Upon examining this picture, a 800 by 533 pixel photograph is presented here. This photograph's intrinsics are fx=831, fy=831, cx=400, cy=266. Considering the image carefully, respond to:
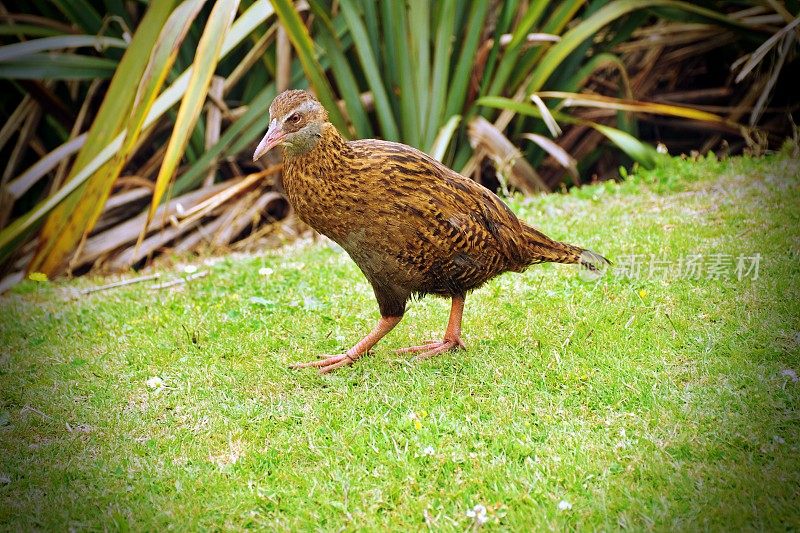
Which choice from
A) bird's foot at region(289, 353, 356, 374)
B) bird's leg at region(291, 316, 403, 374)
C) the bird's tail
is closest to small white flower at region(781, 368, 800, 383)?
the bird's tail

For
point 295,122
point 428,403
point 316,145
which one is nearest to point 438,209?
point 316,145

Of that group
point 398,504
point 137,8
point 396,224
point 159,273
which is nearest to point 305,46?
Answer: point 159,273

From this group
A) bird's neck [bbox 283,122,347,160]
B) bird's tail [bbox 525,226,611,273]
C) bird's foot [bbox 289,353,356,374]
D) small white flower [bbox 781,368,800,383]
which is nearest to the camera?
small white flower [bbox 781,368,800,383]

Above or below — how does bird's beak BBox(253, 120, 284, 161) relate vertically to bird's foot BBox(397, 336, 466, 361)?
above

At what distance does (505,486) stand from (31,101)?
19.3ft

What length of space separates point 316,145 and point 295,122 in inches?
5.4

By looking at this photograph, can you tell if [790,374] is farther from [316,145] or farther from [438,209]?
[316,145]

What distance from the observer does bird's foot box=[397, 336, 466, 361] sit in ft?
13.4

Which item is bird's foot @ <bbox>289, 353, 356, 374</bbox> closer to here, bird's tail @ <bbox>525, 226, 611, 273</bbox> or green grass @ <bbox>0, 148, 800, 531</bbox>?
green grass @ <bbox>0, 148, 800, 531</bbox>

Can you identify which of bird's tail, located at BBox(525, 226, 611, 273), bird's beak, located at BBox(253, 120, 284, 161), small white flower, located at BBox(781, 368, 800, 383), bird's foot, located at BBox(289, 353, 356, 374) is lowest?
bird's foot, located at BBox(289, 353, 356, 374)

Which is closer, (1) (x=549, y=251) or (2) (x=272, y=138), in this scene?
(2) (x=272, y=138)

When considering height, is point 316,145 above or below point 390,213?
above

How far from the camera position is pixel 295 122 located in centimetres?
369

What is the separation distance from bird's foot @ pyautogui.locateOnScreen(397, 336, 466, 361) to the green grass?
0.05m
